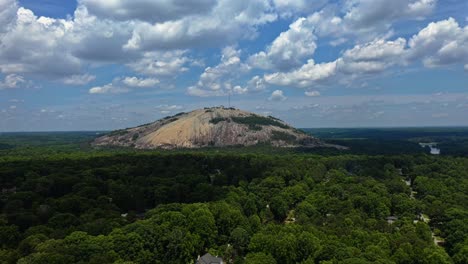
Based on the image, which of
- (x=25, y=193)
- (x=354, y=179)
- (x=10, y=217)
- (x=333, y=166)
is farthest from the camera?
(x=333, y=166)

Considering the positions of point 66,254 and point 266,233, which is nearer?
point 66,254

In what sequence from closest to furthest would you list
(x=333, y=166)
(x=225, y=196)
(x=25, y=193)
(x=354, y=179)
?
(x=25, y=193) < (x=225, y=196) < (x=354, y=179) < (x=333, y=166)

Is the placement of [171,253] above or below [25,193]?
below

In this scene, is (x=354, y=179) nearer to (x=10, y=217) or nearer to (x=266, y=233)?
(x=266, y=233)

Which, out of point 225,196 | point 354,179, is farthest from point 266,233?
point 354,179

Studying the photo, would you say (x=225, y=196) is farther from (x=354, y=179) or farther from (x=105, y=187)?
(x=354, y=179)
